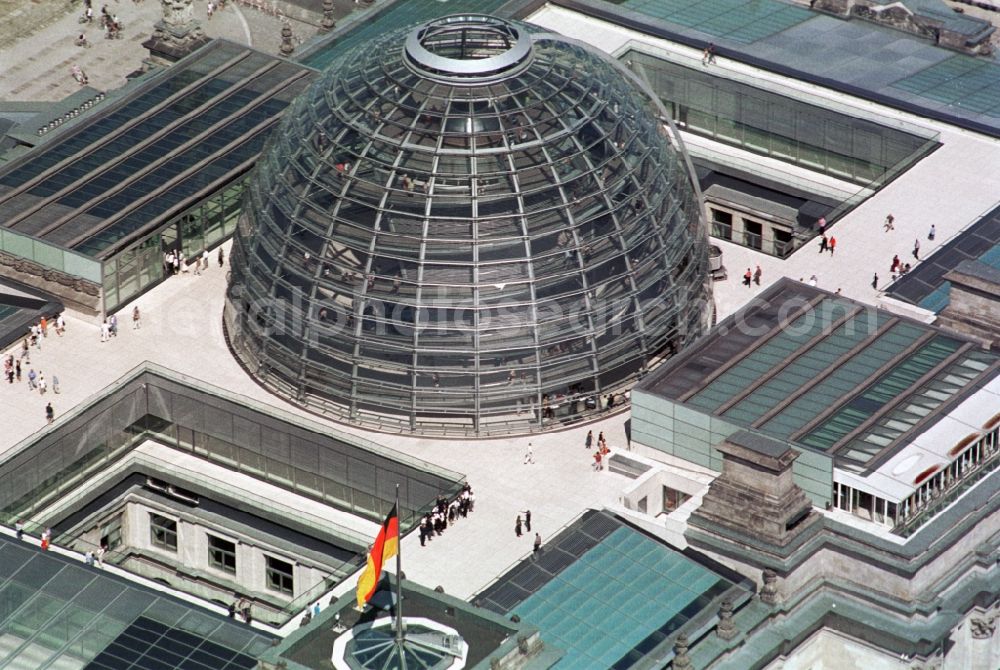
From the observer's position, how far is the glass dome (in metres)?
168

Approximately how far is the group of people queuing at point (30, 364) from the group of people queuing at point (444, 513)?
2259cm

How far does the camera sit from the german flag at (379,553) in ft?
485

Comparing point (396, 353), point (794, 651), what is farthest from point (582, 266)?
point (794, 651)

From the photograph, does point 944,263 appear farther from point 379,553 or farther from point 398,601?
point 398,601

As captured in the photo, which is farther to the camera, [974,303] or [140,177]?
[140,177]

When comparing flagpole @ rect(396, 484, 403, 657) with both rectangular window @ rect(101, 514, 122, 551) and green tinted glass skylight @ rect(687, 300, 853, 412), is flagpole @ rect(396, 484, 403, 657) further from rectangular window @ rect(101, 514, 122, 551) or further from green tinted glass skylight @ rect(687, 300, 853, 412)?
rectangular window @ rect(101, 514, 122, 551)

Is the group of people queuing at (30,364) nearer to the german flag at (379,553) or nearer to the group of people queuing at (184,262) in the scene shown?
the group of people queuing at (184,262)

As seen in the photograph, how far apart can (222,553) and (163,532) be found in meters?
4.51

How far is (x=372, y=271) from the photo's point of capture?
16875cm

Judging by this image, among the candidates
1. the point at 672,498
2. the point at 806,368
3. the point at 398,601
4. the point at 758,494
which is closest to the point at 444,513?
the point at 672,498

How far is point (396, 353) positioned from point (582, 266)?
10753 millimetres

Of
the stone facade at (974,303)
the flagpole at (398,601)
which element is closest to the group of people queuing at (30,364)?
the flagpole at (398,601)

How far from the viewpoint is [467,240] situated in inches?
6599

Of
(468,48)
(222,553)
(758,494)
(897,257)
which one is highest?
(468,48)
